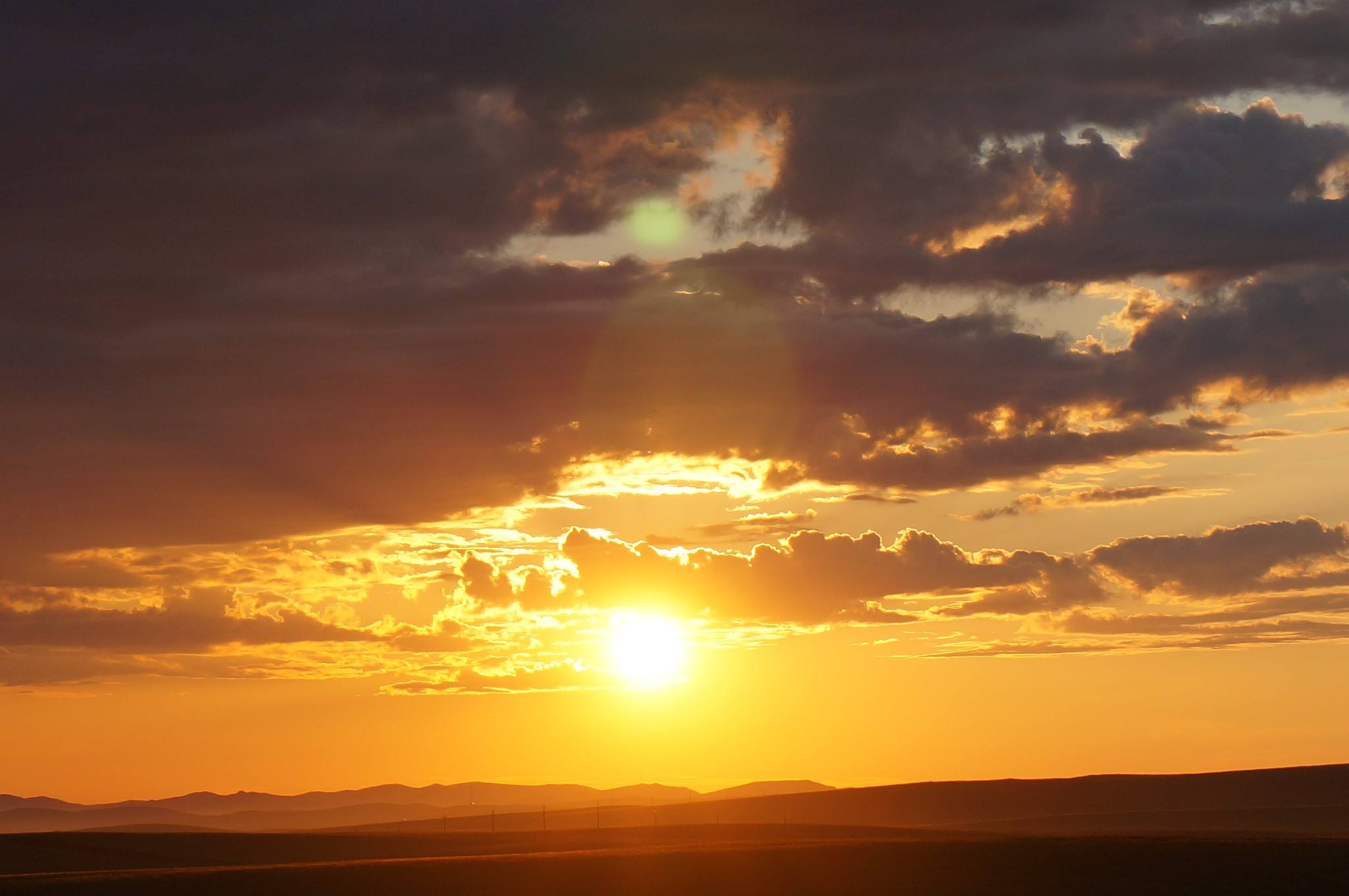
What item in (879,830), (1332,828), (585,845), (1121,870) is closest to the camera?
(1121,870)

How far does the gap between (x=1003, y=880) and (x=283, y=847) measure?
268 ft

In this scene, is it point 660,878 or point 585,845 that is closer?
point 660,878

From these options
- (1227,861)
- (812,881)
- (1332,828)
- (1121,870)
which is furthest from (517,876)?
(1332,828)

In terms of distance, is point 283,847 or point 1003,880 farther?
point 283,847

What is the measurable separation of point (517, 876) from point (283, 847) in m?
67.0

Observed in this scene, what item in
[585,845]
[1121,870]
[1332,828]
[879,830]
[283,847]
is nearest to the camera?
[1121,870]

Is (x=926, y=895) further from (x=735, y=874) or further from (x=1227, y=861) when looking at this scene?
(x=1227, y=861)

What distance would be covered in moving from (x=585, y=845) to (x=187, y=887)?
52.5 meters

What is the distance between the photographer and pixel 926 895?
236ft

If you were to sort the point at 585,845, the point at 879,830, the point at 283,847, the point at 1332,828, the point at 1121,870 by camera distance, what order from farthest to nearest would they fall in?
1. the point at 879,830
2. the point at 1332,828
3. the point at 283,847
4. the point at 585,845
5. the point at 1121,870

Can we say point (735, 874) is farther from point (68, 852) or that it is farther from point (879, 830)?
point (879, 830)

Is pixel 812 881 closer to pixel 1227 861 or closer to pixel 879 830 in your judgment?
pixel 1227 861

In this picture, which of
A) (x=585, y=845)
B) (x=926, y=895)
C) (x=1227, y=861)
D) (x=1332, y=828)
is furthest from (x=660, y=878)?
(x=1332, y=828)

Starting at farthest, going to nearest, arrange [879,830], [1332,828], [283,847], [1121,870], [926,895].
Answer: [879,830], [1332,828], [283,847], [1121,870], [926,895]
